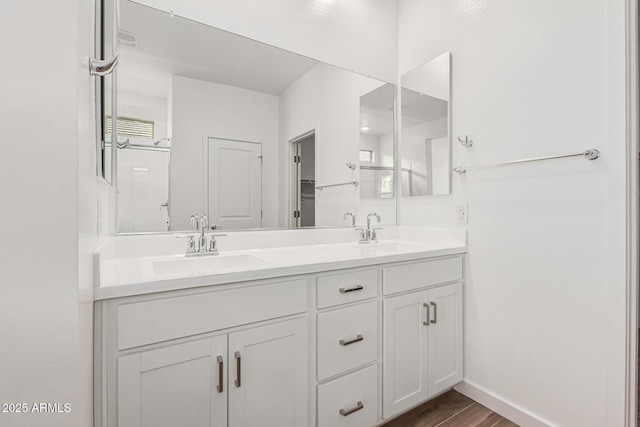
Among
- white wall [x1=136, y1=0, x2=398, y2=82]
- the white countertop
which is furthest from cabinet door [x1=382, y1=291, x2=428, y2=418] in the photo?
white wall [x1=136, y1=0, x2=398, y2=82]

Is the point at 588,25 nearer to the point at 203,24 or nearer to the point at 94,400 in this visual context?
the point at 203,24

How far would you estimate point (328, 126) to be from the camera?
1988mm

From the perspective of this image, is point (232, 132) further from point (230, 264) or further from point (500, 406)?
point (500, 406)

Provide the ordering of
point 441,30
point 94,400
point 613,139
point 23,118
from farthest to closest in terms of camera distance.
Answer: point 441,30 < point 613,139 < point 94,400 < point 23,118

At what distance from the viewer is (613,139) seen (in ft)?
4.04

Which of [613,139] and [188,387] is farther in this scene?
[613,139]

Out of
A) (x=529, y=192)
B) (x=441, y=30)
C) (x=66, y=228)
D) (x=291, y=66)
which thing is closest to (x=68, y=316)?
(x=66, y=228)

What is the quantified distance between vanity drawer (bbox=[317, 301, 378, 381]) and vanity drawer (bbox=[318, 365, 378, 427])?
0.05m

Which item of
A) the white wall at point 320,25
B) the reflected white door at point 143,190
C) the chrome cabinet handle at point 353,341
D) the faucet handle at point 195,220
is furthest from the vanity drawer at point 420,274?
the white wall at point 320,25

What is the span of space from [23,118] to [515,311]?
6.39 ft

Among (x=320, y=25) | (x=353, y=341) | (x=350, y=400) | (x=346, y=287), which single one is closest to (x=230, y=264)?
(x=346, y=287)

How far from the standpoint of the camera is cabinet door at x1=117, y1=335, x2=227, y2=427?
893mm

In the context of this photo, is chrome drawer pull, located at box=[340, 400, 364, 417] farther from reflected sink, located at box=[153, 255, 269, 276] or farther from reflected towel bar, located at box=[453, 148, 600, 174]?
reflected towel bar, located at box=[453, 148, 600, 174]

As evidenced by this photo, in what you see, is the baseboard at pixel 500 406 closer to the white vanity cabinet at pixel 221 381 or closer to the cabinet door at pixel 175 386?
the white vanity cabinet at pixel 221 381
